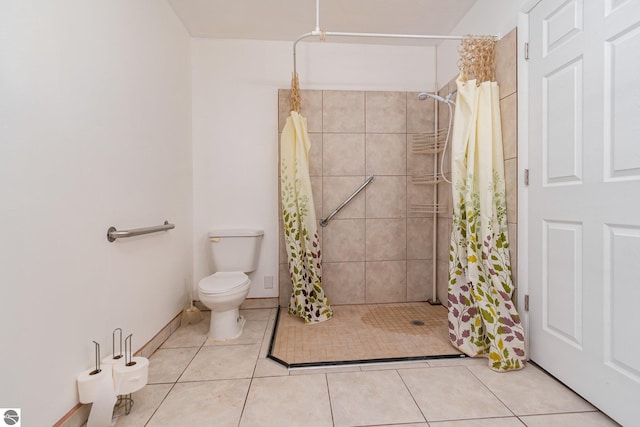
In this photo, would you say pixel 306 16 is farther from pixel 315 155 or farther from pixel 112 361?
pixel 112 361

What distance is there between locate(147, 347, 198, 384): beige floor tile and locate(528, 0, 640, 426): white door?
6.60ft

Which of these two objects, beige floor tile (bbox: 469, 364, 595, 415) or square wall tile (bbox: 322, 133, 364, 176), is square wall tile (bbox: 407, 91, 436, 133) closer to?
square wall tile (bbox: 322, 133, 364, 176)

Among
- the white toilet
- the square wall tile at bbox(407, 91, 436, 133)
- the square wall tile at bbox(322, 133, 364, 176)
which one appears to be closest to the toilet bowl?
the white toilet

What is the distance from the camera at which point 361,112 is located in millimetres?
2596

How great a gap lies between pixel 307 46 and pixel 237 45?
62 centimetres

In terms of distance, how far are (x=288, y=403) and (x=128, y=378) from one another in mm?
707

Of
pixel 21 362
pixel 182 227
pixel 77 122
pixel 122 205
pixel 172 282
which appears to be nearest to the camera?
pixel 21 362

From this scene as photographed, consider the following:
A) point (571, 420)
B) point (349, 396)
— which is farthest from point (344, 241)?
point (571, 420)

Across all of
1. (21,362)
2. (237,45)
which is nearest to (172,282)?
(21,362)

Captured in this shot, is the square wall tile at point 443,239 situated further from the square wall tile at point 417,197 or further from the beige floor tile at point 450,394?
the beige floor tile at point 450,394

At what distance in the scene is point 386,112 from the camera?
2613 mm

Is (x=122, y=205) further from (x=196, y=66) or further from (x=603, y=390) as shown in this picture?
(x=603, y=390)

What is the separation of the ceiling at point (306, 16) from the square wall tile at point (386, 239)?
5.39 ft

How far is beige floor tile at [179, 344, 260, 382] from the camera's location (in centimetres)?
157
